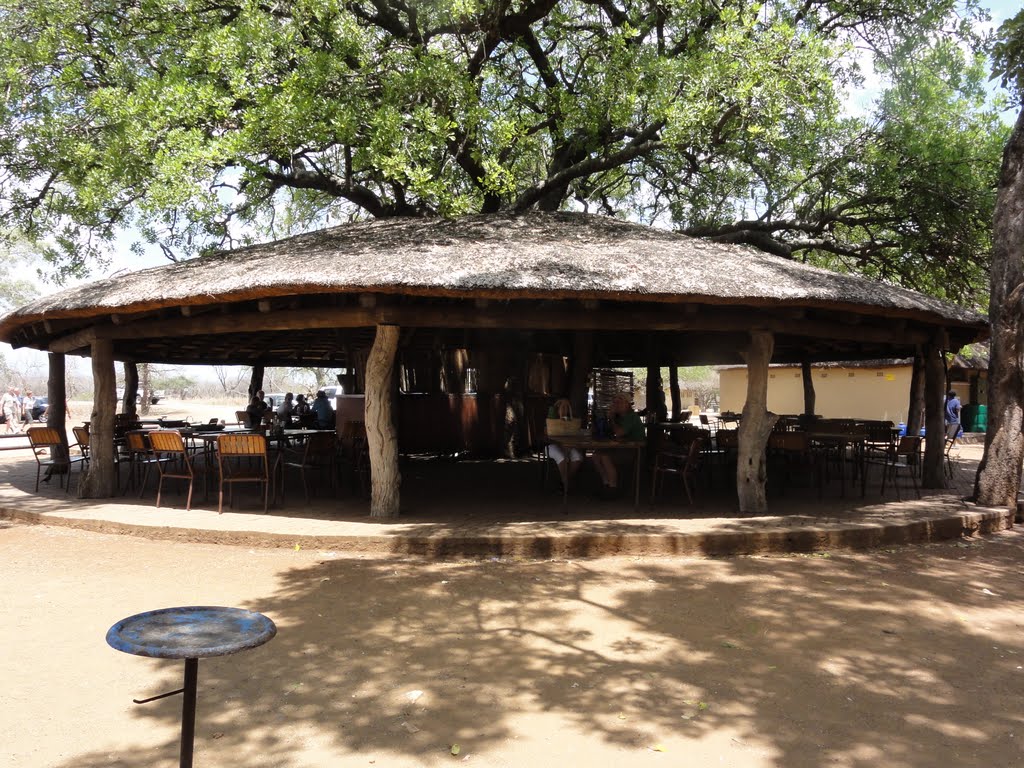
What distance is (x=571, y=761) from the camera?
9.74ft

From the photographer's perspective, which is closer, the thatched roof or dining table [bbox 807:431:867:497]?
the thatched roof

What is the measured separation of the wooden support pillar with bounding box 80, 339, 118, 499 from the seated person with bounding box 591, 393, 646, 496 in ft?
20.7

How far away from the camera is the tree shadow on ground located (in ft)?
10.3

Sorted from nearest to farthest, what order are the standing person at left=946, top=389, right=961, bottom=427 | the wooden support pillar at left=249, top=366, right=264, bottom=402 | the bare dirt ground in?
the bare dirt ground, the standing person at left=946, top=389, right=961, bottom=427, the wooden support pillar at left=249, top=366, right=264, bottom=402

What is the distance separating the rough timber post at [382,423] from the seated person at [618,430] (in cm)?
266

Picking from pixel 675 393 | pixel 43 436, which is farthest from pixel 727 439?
pixel 43 436

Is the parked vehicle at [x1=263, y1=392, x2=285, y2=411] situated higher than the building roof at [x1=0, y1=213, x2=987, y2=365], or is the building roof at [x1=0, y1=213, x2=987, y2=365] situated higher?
the building roof at [x1=0, y1=213, x2=987, y2=365]

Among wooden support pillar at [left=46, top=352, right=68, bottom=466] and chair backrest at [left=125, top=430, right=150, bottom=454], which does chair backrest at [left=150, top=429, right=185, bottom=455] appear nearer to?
chair backrest at [left=125, top=430, right=150, bottom=454]

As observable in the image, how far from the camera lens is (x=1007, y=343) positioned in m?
8.06

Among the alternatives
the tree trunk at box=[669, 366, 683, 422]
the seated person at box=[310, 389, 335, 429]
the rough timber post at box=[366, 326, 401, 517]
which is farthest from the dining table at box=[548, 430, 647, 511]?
the tree trunk at box=[669, 366, 683, 422]

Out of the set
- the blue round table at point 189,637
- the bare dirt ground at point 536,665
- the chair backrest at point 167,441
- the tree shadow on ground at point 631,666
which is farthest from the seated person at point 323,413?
the blue round table at point 189,637

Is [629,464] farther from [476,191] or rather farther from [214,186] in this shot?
[214,186]

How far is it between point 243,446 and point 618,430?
4.27 meters

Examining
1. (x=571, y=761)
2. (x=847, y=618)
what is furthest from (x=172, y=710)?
(x=847, y=618)
